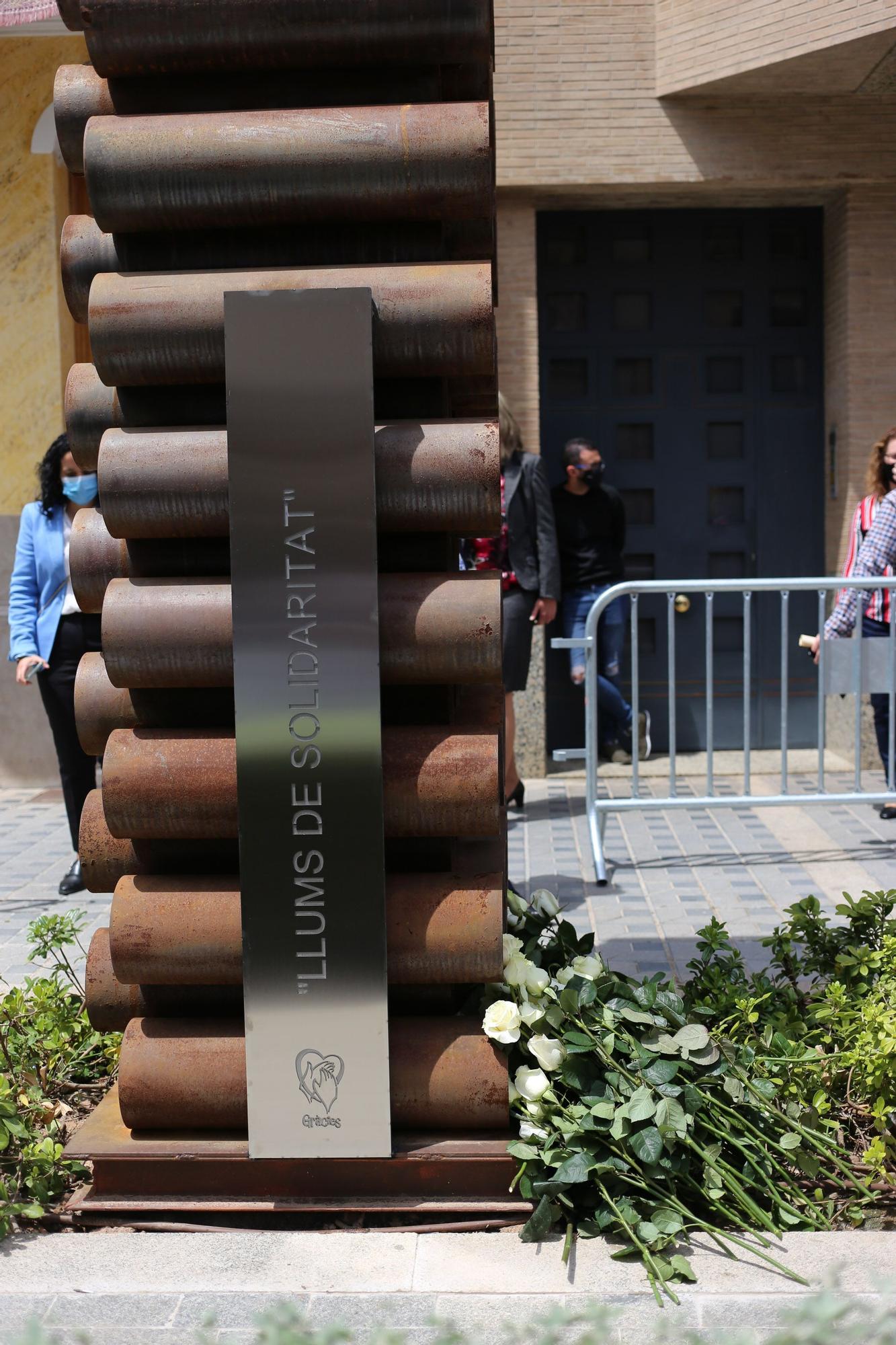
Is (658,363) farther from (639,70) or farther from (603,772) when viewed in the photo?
(603,772)

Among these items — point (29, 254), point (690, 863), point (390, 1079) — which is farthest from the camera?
point (29, 254)

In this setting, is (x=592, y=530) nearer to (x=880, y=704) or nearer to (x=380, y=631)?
(x=880, y=704)

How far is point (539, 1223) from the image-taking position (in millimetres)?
3156

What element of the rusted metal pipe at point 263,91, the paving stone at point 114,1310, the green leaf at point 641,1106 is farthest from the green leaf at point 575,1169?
the rusted metal pipe at point 263,91

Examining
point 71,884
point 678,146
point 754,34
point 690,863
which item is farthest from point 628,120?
point 71,884

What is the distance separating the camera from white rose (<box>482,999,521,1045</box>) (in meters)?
3.30

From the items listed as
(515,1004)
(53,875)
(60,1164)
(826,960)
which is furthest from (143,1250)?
(53,875)

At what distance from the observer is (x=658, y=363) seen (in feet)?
31.6

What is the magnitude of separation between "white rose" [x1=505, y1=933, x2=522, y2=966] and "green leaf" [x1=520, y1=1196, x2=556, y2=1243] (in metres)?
0.61

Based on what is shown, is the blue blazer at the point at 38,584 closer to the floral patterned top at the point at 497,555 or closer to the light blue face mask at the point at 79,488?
the light blue face mask at the point at 79,488

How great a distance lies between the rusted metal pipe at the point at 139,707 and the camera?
11.4 ft

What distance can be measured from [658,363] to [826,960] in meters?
6.27

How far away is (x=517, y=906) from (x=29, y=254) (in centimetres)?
661

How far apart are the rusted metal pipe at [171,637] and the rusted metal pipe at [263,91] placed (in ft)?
3.36
